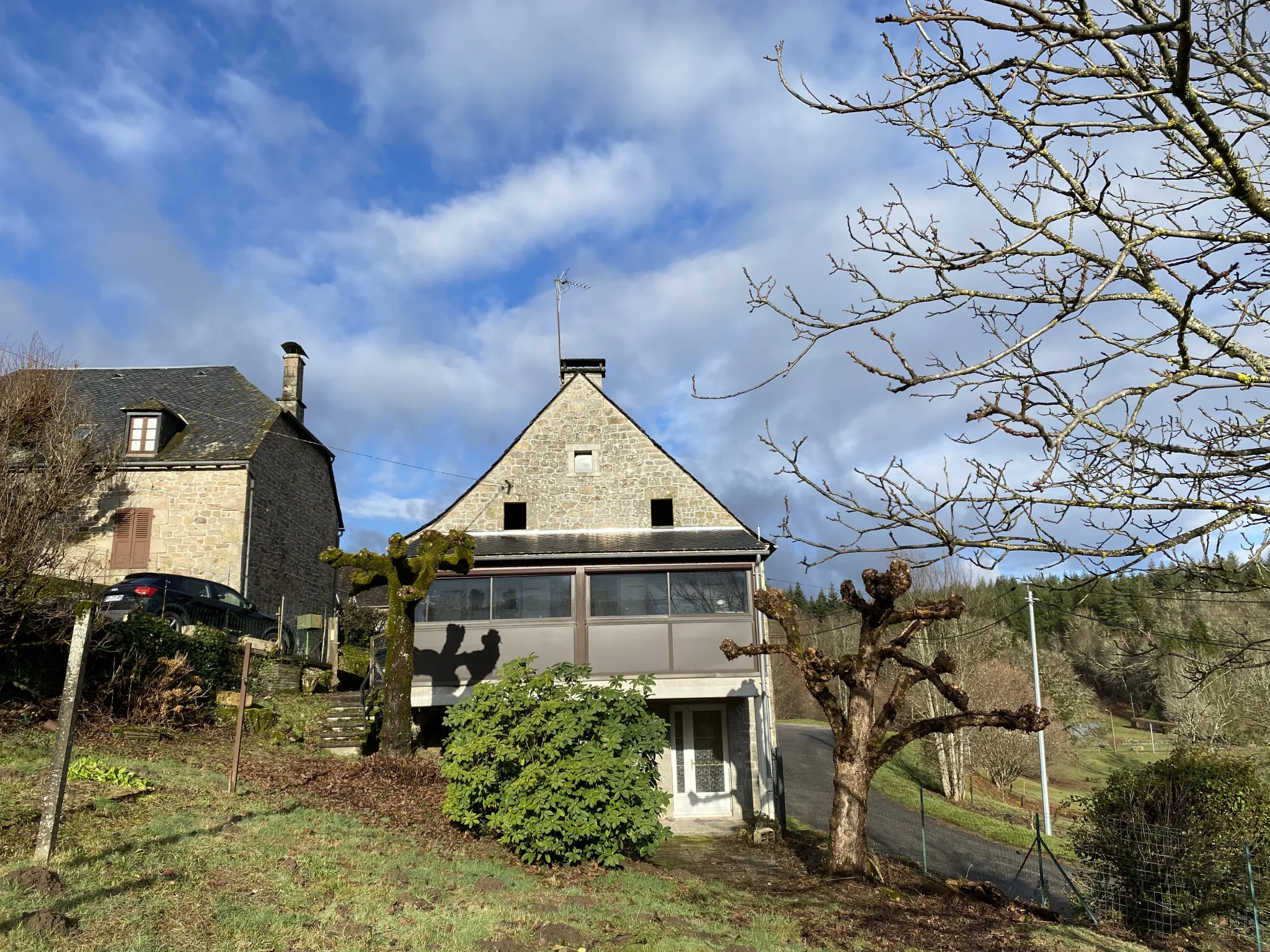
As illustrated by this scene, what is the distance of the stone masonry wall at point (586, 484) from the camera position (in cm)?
1920

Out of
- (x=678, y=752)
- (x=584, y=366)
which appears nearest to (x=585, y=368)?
(x=584, y=366)

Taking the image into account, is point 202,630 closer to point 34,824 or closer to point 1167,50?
point 34,824

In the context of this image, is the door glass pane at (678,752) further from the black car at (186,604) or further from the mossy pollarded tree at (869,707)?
the black car at (186,604)

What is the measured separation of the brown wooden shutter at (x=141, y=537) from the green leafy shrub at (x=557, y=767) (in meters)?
13.3

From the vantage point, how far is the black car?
16.3 m

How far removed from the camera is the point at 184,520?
71.1ft

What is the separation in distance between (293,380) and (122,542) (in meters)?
6.82

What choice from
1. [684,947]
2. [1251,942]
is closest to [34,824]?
[684,947]

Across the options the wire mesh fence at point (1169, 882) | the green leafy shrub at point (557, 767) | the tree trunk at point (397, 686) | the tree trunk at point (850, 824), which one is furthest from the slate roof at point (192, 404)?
the wire mesh fence at point (1169, 882)

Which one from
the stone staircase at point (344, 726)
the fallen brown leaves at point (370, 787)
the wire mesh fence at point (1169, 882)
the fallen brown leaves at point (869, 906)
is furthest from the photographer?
the stone staircase at point (344, 726)

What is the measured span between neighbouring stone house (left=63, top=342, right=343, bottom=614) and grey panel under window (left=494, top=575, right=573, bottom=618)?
8137 mm

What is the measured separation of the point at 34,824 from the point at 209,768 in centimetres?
413

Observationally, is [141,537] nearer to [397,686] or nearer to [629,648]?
[397,686]

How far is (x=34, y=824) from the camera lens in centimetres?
820
